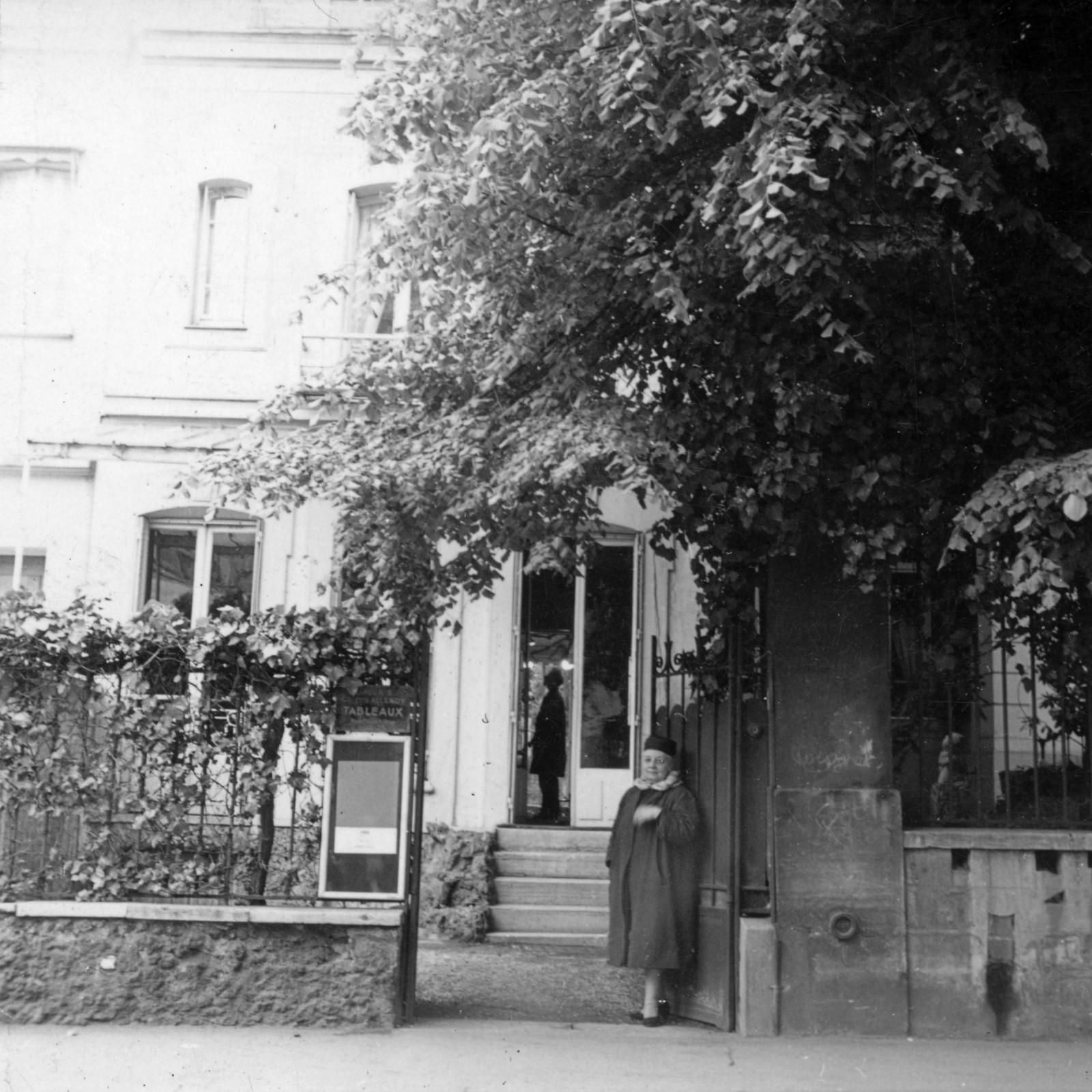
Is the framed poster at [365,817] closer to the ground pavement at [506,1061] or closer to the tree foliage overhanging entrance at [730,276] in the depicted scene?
the ground pavement at [506,1061]

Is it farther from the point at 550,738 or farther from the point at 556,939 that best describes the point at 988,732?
the point at 550,738

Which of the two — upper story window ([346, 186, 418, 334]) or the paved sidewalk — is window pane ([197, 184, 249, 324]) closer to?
upper story window ([346, 186, 418, 334])

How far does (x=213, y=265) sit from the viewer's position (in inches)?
A: 512

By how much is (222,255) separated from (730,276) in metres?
7.47

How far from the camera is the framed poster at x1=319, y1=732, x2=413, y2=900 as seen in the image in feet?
24.2

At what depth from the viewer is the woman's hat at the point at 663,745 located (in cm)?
807

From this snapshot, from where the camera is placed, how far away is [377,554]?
805 centimetres

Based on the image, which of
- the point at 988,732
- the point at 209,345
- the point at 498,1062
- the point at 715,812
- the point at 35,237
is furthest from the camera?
the point at 35,237

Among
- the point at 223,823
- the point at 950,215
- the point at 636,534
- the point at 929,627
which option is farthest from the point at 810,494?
the point at 636,534

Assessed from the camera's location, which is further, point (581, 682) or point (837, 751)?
point (581, 682)

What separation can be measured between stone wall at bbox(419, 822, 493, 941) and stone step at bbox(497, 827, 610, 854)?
7.3 inches

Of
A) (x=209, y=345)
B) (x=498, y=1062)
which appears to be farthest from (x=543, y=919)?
(x=209, y=345)

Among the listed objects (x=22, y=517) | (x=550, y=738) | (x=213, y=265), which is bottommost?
(x=550, y=738)

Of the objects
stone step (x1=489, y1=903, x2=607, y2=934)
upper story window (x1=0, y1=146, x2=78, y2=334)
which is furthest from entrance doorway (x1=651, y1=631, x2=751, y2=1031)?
upper story window (x1=0, y1=146, x2=78, y2=334)
